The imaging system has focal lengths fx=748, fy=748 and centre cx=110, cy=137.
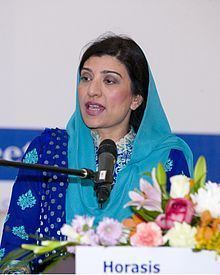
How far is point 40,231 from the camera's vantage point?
2.09m

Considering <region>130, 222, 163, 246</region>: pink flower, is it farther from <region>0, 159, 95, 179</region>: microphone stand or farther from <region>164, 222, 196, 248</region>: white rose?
<region>0, 159, 95, 179</region>: microphone stand

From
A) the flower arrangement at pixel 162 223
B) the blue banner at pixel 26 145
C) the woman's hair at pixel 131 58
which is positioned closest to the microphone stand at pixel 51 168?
the flower arrangement at pixel 162 223

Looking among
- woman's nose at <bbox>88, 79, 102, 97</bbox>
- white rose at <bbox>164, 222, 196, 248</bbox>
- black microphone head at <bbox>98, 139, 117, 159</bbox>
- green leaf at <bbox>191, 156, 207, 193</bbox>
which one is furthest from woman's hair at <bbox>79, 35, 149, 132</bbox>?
white rose at <bbox>164, 222, 196, 248</bbox>

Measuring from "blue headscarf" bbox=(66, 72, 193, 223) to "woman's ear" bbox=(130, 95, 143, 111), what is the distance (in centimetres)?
5

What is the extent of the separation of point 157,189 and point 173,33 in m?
1.48

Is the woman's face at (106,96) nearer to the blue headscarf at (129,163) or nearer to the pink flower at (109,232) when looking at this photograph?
the blue headscarf at (129,163)

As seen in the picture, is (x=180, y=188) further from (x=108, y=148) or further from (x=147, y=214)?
(x=108, y=148)

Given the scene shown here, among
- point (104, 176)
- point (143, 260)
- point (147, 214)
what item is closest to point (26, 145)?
point (104, 176)

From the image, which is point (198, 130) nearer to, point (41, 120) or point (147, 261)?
point (41, 120)

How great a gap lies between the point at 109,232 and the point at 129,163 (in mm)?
999

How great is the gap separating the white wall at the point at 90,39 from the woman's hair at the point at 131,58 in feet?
0.84

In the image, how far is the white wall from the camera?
2.58m

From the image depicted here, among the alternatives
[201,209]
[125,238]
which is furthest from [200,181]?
[125,238]

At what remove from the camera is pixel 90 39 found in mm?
2605
